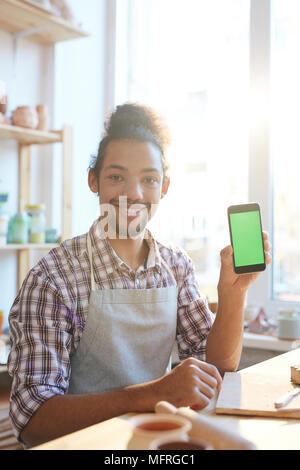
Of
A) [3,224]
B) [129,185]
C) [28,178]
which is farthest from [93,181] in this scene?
[28,178]

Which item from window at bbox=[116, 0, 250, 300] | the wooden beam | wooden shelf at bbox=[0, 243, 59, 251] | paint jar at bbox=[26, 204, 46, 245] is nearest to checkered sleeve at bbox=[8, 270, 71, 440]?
wooden shelf at bbox=[0, 243, 59, 251]

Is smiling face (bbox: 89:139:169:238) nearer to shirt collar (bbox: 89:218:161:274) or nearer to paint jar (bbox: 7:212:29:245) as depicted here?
shirt collar (bbox: 89:218:161:274)

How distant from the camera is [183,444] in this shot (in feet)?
1.80

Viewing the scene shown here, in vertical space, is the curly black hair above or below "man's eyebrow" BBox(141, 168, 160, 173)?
above

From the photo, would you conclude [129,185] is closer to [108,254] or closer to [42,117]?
[108,254]

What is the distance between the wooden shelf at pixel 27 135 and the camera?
2.10 m

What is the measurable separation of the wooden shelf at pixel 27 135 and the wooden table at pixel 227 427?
154cm

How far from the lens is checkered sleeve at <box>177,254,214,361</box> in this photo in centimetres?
129

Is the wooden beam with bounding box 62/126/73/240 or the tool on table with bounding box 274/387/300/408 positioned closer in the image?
the tool on table with bounding box 274/387/300/408

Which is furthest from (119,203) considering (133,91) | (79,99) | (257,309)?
(133,91)

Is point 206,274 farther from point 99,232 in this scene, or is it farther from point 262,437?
point 262,437

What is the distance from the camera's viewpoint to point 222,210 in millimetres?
2492

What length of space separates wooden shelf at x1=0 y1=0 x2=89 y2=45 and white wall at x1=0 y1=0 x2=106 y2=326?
5cm
